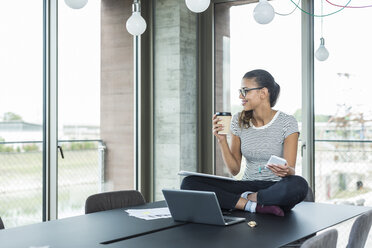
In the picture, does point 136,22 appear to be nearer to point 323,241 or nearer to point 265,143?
point 265,143

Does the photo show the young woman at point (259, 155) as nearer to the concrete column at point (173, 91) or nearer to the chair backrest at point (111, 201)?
the chair backrest at point (111, 201)

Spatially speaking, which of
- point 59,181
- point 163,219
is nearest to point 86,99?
point 59,181

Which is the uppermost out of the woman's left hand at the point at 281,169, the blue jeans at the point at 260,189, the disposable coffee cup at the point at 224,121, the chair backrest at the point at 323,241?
the disposable coffee cup at the point at 224,121

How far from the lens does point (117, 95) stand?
4738 mm

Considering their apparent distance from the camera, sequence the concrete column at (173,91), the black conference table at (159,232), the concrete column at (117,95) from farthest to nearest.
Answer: the concrete column at (173,91) → the concrete column at (117,95) → the black conference table at (159,232)

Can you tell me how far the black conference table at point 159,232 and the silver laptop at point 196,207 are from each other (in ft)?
0.10

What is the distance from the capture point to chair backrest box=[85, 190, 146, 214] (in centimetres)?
267

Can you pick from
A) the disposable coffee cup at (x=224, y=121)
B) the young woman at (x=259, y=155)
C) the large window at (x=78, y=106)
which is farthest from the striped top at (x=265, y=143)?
the large window at (x=78, y=106)

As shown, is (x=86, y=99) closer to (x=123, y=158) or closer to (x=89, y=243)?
(x=123, y=158)

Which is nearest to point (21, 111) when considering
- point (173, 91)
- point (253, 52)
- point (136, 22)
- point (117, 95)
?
point (117, 95)

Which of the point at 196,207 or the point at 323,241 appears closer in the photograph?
the point at 323,241

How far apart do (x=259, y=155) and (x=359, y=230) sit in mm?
857

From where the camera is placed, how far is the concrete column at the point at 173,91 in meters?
4.88

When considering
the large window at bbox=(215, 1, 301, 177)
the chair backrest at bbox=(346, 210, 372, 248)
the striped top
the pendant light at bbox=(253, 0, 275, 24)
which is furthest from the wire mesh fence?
the chair backrest at bbox=(346, 210, 372, 248)
